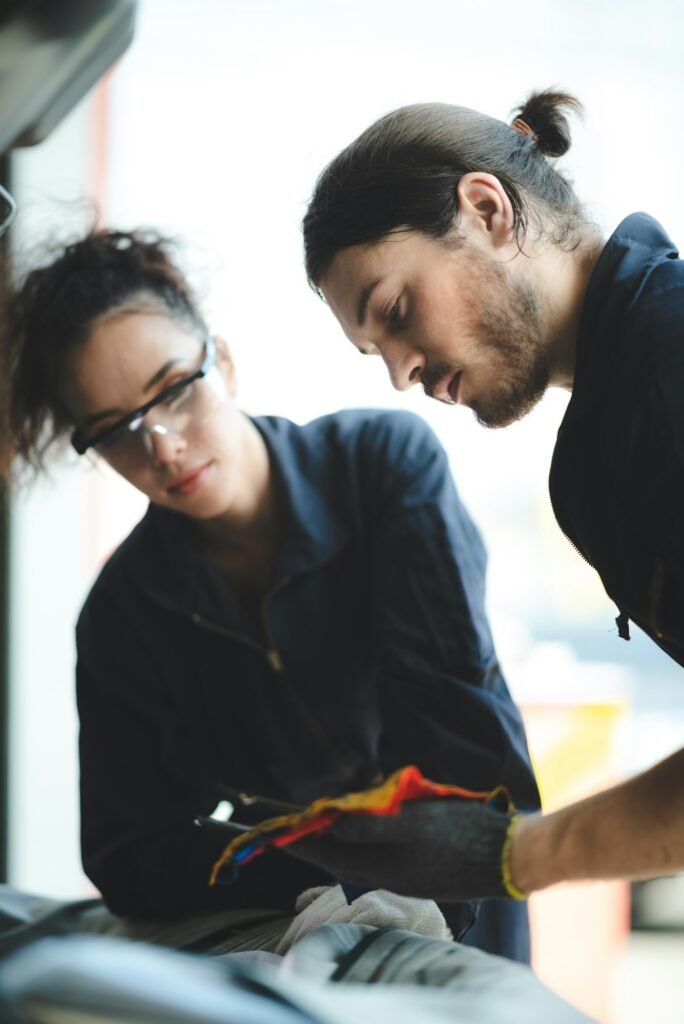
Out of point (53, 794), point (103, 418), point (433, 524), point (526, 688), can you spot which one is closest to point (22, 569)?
point (53, 794)

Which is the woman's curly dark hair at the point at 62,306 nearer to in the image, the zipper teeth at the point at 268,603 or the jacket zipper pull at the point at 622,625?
the zipper teeth at the point at 268,603

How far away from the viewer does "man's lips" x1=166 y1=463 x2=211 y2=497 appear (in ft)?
4.21

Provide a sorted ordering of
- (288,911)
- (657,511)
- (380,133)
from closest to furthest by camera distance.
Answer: (657,511)
(380,133)
(288,911)

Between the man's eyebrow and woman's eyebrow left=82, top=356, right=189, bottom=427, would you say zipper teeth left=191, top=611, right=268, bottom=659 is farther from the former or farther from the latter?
the man's eyebrow

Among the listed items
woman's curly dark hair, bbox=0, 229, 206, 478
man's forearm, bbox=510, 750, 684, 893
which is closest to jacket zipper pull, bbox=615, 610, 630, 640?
man's forearm, bbox=510, 750, 684, 893

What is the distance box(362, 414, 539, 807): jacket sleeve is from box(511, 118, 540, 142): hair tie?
0.43 meters

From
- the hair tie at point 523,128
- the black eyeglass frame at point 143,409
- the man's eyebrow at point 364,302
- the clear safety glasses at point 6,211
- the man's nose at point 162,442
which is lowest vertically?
the man's nose at point 162,442

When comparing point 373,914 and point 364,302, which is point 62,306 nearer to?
point 364,302

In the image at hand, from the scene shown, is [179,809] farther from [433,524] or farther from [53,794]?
[53,794]

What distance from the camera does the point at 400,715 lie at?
1244 millimetres

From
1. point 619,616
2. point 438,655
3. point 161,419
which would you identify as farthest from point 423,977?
point 161,419

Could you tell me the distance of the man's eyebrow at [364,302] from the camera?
3.16 ft

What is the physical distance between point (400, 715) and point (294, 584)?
8.4 inches

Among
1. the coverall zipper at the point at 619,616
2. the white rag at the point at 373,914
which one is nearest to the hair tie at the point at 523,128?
the coverall zipper at the point at 619,616
